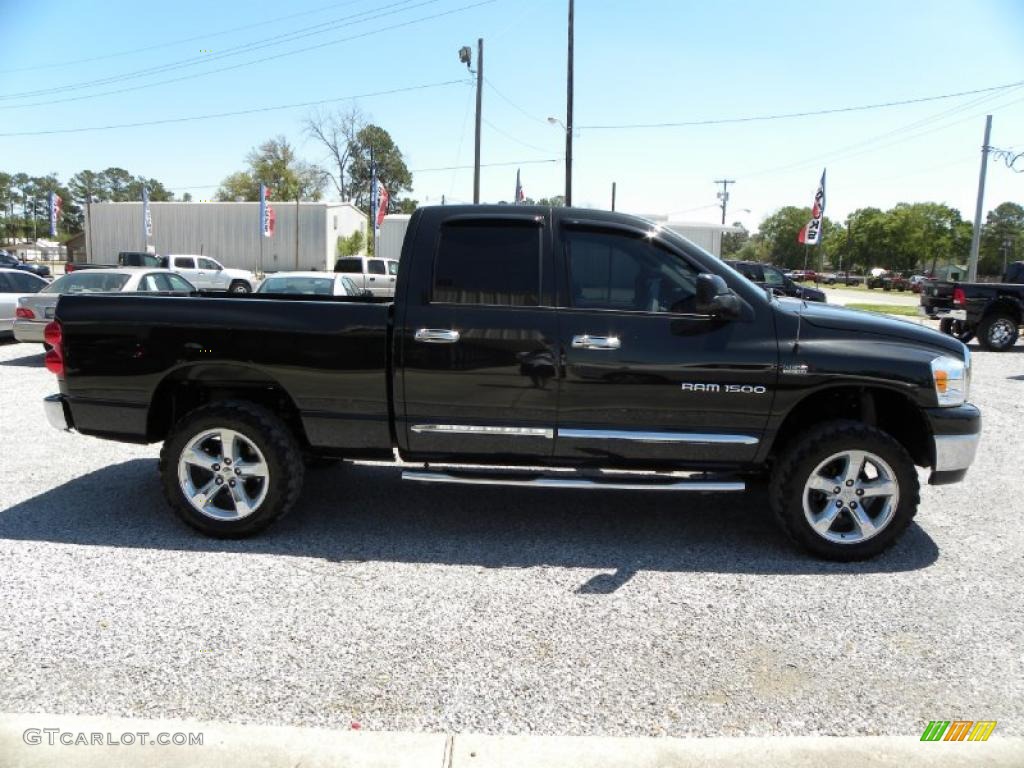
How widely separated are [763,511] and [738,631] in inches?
77.8

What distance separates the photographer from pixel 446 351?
4.21m

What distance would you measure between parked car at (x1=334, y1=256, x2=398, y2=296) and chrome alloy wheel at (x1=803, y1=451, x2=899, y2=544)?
18365 millimetres

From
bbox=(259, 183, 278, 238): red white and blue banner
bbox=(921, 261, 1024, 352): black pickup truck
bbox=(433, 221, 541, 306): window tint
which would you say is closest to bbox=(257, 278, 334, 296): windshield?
bbox=(433, 221, 541, 306): window tint

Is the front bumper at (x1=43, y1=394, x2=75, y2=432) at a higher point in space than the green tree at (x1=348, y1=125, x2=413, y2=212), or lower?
lower

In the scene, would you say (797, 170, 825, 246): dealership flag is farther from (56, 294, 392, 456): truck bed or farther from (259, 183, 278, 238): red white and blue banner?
(259, 183, 278, 238): red white and blue banner

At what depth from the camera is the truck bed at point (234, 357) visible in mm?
4293

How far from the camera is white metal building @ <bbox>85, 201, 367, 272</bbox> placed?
5244 cm

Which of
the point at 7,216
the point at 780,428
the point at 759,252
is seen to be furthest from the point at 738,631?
the point at 7,216

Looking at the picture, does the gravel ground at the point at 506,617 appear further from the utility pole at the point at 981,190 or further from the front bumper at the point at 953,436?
the utility pole at the point at 981,190

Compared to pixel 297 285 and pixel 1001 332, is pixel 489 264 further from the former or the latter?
pixel 1001 332

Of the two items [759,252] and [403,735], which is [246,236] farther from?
[759,252]

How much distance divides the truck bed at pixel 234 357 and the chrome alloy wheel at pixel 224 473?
12.8 inches

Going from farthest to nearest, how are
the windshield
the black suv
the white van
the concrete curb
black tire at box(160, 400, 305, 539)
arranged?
the white van < the black suv < the windshield < black tire at box(160, 400, 305, 539) < the concrete curb

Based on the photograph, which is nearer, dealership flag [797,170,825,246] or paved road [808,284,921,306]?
dealership flag [797,170,825,246]
